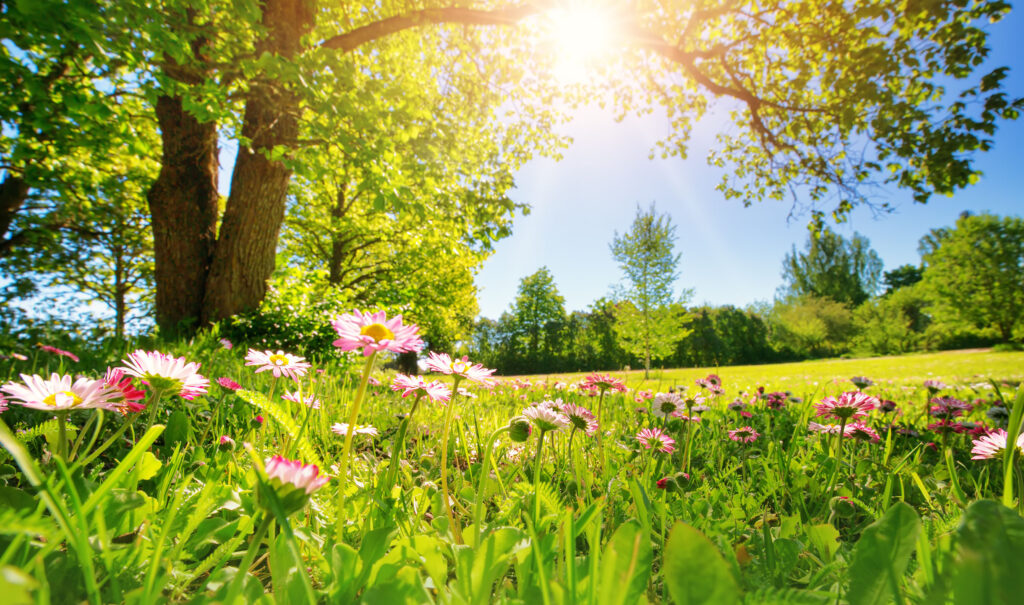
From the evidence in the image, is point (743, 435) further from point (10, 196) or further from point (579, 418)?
point (10, 196)

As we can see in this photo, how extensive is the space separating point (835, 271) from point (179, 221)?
51.1 meters

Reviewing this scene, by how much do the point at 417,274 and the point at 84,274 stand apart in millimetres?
9560

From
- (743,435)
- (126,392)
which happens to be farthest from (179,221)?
(743,435)

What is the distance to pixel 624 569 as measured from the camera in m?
0.54

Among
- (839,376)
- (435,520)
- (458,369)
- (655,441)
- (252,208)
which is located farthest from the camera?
(839,376)

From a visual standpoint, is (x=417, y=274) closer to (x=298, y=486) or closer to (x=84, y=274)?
(x=84, y=274)

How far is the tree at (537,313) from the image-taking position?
104ft

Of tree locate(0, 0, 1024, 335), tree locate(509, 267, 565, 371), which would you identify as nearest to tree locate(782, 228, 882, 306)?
tree locate(509, 267, 565, 371)

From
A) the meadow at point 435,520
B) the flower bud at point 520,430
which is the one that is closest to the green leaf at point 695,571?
the meadow at point 435,520

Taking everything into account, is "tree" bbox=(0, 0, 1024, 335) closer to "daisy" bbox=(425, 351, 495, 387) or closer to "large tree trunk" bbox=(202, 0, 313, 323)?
"large tree trunk" bbox=(202, 0, 313, 323)

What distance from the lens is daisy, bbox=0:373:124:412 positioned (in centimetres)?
71

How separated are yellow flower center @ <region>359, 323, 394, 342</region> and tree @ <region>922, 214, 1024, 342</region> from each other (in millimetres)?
33228

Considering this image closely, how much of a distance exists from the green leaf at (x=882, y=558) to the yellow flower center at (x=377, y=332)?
2.61 feet

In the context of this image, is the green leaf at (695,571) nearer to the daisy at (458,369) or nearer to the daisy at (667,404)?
the daisy at (458,369)
